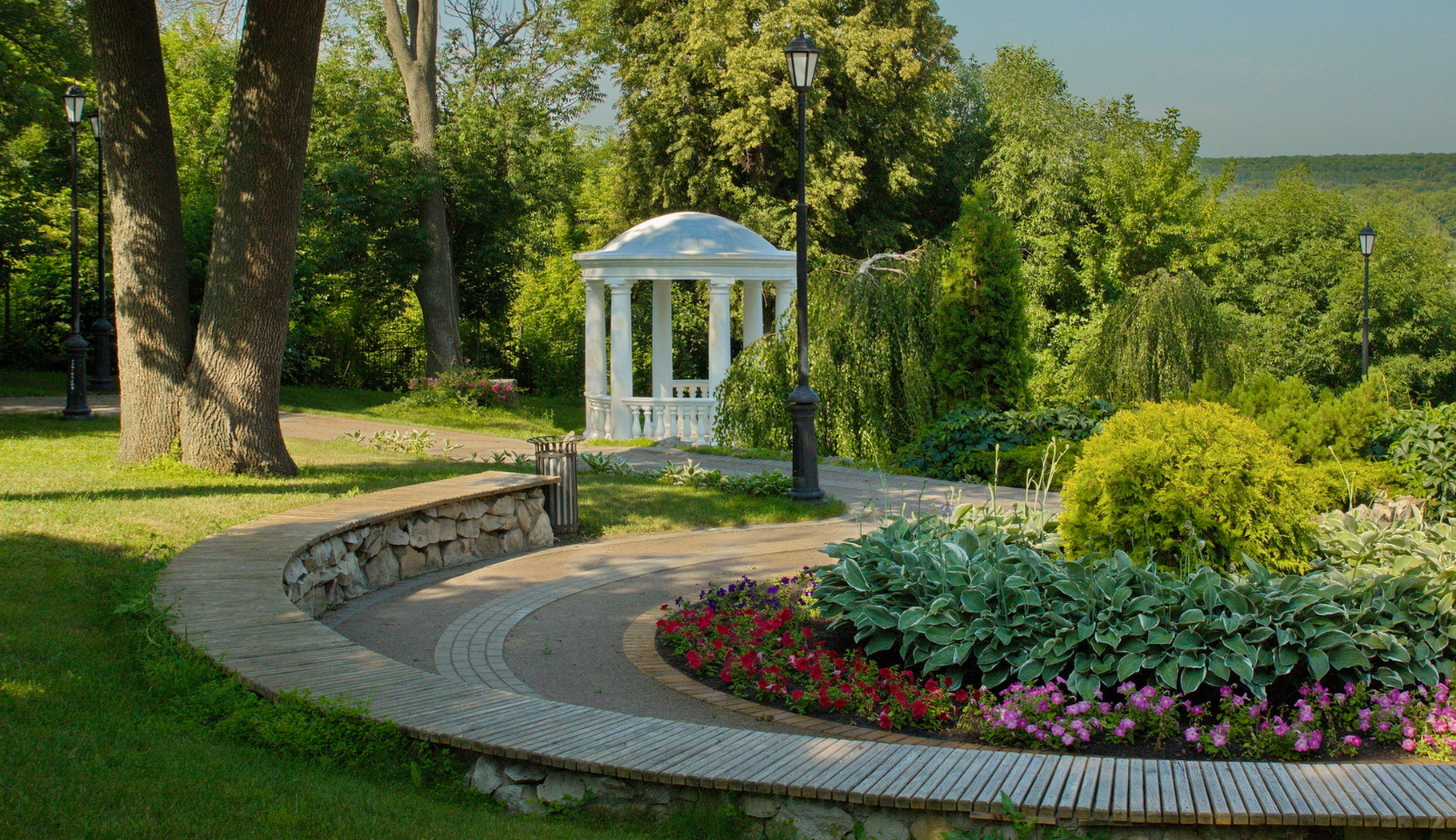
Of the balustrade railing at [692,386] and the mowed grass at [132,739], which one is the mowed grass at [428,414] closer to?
the balustrade railing at [692,386]

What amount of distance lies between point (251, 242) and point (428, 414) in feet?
35.9

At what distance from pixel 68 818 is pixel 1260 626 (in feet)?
15.7

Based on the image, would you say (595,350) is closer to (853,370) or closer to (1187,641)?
(853,370)

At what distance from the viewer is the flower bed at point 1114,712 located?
4730 millimetres

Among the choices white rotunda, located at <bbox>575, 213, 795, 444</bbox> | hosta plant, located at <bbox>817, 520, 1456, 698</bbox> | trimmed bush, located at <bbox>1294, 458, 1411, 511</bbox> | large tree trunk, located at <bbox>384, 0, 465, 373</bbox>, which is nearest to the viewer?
hosta plant, located at <bbox>817, 520, 1456, 698</bbox>

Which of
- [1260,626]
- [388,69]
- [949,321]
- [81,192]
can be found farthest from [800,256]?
[81,192]

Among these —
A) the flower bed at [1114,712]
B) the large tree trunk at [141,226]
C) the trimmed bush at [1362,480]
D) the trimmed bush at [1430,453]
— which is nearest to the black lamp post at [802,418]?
the trimmed bush at [1362,480]

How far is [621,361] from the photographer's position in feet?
62.1

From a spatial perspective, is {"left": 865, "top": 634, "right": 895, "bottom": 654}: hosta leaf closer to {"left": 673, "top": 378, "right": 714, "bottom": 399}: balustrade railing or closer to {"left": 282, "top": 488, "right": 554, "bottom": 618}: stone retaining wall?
{"left": 282, "top": 488, "right": 554, "bottom": 618}: stone retaining wall

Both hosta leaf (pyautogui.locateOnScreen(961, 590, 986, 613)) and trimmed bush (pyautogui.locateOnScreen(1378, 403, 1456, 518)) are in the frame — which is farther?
trimmed bush (pyautogui.locateOnScreen(1378, 403, 1456, 518))

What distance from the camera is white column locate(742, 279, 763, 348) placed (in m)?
20.2

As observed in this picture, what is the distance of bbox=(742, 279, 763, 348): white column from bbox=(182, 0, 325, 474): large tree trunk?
10.5 metres

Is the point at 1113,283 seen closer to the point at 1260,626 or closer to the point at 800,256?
the point at 800,256

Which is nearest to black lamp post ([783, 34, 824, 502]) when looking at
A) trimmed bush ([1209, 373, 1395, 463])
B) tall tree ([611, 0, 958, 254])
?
trimmed bush ([1209, 373, 1395, 463])
